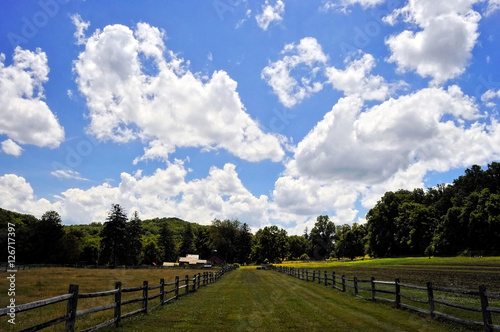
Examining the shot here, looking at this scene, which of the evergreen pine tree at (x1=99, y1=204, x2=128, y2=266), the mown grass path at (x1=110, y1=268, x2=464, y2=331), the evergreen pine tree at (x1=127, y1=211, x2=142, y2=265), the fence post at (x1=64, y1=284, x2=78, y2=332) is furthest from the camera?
the evergreen pine tree at (x1=127, y1=211, x2=142, y2=265)

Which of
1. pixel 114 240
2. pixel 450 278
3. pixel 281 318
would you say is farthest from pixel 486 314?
pixel 114 240

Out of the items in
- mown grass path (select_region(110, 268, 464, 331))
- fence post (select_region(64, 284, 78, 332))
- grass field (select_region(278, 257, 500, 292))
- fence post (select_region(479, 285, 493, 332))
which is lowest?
grass field (select_region(278, 257, 500, 292))

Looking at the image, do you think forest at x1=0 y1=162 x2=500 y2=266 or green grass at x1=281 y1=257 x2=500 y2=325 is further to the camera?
forest at x1=0 y1=162 x2=500 y2=266

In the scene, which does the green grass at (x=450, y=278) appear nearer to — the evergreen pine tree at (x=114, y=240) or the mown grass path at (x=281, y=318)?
the mown grass path at (x=281, y=318)

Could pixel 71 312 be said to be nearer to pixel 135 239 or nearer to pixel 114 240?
pixel 114 240

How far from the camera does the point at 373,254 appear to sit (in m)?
106

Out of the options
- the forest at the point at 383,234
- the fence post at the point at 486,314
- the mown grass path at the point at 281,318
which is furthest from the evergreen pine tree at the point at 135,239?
the fence post at the point at 486,314

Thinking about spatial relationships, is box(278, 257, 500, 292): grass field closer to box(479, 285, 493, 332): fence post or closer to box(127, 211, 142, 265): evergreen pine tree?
box(479, 285, 493, 332): fence post

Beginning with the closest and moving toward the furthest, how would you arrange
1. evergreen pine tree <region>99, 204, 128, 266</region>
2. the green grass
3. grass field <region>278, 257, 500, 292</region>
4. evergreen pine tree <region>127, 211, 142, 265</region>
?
the green grass, grass field <region>278, 257, 500, 292</region>, evergreen pine tree <region>99, 204, 128, 266</region>, evergreen pine tree <region>127, 211, 142, 265</region>

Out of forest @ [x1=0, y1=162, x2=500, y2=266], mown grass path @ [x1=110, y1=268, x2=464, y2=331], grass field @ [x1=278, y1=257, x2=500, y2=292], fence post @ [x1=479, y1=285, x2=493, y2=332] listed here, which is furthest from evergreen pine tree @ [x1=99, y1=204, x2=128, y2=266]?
fence post @ [x1=479, y1=285, x2=493, y2=332]

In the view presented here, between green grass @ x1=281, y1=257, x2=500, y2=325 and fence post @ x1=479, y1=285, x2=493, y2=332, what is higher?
fence post @ x1=479, y1=285, x2=493, y2=332

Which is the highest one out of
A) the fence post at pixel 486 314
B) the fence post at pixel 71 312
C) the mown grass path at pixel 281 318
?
the fence post at pixel 71 312

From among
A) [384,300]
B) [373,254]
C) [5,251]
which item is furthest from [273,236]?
[384,300]

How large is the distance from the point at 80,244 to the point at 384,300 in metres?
97.5
